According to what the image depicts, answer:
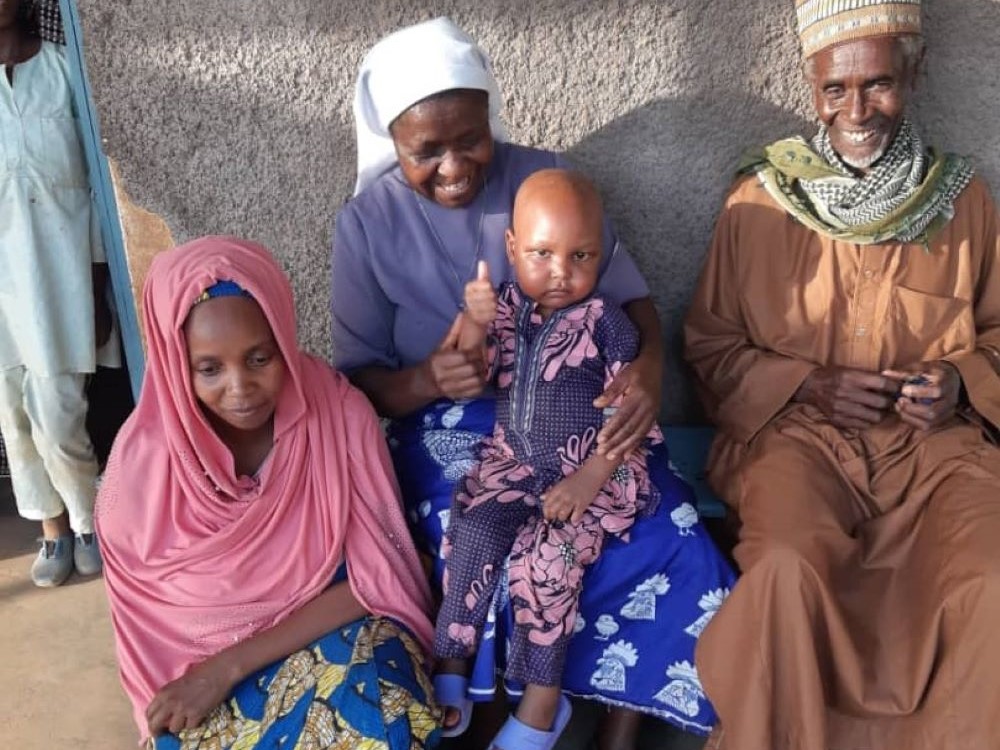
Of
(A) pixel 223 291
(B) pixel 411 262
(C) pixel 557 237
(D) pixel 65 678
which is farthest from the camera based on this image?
(D) pixel 65 678

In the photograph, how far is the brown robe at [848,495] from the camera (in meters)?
2.08

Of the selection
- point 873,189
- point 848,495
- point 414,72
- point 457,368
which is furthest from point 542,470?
point 873,189

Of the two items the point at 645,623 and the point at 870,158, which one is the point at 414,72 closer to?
the point at 870,158

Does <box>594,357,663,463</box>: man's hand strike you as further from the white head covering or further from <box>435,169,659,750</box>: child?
the white head covering

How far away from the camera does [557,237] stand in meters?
2.17

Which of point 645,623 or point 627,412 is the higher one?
point 627,412

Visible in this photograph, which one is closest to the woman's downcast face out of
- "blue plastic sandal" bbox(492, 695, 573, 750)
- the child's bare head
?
the child's bare head

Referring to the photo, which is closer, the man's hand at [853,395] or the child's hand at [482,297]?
the child's hand at [482,297]

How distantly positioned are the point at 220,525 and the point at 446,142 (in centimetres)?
110

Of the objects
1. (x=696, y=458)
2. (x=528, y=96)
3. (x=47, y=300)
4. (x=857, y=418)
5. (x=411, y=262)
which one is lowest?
(x=696, y=458)

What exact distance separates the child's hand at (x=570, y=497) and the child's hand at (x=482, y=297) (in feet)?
→ 1.37

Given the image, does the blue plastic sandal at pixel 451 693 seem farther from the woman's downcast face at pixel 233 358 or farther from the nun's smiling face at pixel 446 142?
the nun's smiling face at pixel 446 142

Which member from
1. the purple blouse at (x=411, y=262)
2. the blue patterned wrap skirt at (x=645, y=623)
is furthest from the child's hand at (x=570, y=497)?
the purple blouse at (x=411, y=262)

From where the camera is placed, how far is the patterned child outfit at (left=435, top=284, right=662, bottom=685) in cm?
215
